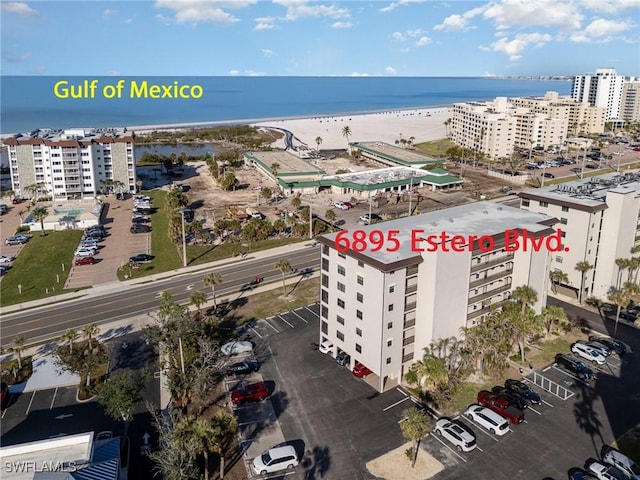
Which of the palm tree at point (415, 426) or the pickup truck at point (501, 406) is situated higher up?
the palm tree at point (415, 426)

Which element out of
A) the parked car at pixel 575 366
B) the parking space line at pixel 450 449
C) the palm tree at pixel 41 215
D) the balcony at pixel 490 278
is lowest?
the parking space line at pixel 450 449

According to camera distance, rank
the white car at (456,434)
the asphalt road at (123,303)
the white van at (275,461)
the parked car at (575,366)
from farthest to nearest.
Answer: the asphalt road at (123,303), the parked car at (575,366), the white car at (456,434), the white van at (275,461)

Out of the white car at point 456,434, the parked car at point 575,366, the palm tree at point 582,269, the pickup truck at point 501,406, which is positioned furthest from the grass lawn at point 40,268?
the palm tree at point 582,269

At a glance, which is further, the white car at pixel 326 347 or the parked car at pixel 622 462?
the white car at pixel 326 347

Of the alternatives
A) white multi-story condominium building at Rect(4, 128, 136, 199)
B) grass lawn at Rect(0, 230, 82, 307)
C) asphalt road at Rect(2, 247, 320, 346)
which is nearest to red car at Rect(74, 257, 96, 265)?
grass lawn at Rect(0, 230, 82, 307)

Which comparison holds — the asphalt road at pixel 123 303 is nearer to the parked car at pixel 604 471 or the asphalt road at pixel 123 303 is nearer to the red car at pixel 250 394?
the red car at pixel 250 394

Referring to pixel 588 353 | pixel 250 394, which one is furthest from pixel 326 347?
pixel 588 353
